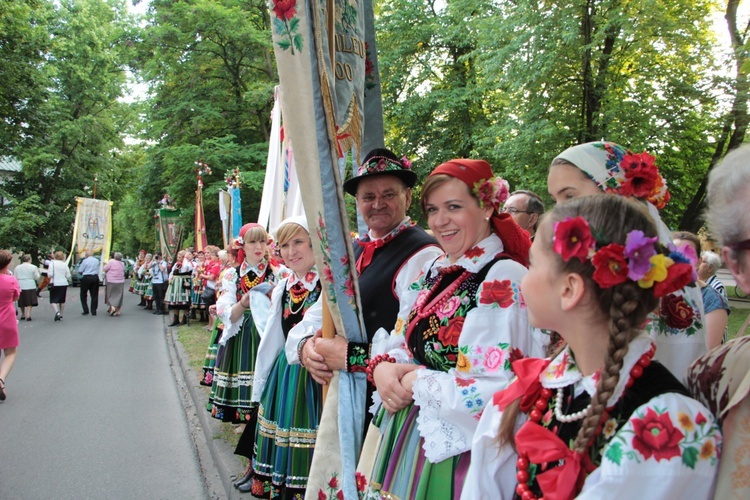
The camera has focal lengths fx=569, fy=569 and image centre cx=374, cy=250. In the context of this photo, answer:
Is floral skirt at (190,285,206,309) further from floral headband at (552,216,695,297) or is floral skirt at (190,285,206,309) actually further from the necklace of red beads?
floral headband at (552,216,695,297)

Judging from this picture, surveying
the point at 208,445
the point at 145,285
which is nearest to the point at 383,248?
the point at 208,445

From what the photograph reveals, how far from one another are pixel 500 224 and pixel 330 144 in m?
0.73

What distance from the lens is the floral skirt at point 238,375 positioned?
17.4ft

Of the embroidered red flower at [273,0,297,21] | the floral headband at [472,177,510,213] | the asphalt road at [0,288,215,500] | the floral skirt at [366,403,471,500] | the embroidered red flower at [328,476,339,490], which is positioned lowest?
the asphalt road at [0,288,215,500]

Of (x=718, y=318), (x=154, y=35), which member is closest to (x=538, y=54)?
(x=718, y=318)

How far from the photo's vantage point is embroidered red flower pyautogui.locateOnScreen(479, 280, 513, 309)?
1.96 m

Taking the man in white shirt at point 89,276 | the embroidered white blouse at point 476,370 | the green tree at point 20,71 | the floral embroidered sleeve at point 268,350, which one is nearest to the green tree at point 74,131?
the green tree at point 20,71

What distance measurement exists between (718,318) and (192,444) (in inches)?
195

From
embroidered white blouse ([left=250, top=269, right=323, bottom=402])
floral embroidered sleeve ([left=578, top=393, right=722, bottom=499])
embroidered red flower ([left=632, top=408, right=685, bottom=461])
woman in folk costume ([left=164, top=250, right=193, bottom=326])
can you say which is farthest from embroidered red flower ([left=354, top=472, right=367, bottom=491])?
woman in folk costume ([left=164, top=250, right=193, bottom=326])

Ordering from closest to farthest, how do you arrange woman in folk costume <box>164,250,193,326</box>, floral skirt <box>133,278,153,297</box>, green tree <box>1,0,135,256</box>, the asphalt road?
1. the asphalt road
2. woman in folk costume <box>164,250,193,326</box>
3. floral skirt <box>133,278,153,297</box>
4. green tree <box>1,0,135,256</box>

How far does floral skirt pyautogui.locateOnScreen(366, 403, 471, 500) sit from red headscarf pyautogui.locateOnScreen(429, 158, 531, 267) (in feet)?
2.33

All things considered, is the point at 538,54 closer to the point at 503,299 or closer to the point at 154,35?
the point at 503,299

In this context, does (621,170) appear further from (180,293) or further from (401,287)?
(180,293)

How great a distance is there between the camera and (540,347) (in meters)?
1.97
